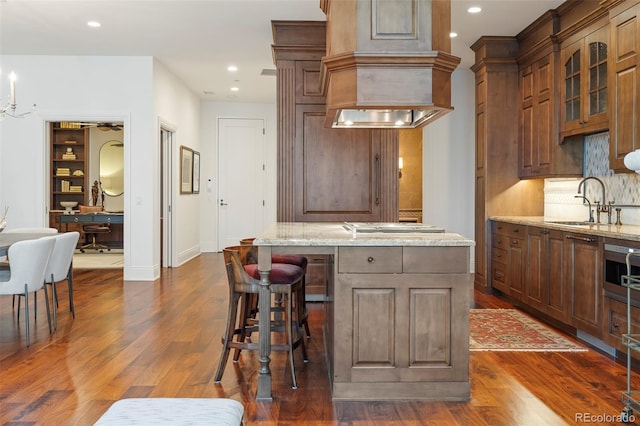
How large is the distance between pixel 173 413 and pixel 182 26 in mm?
4852

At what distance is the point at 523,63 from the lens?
574 centimetres

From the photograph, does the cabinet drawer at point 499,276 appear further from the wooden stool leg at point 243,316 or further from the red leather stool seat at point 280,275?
the wooden stool leg at point 243,316

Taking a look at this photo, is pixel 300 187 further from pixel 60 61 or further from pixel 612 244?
pixel 60 61

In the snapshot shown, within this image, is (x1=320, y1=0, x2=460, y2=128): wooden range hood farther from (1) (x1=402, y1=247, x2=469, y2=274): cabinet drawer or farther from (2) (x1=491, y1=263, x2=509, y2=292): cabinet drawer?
(2) (x1=491, y1=263, x2=509, y2=292): cabinet drawer

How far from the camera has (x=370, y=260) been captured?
2770mm

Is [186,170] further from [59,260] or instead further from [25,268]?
[25,268]

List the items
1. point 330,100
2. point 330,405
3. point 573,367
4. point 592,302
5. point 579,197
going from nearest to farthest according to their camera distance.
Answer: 1. point 330,405
2. point 330,100
3. point 573,367
4. point 592,302
5. point 579,197

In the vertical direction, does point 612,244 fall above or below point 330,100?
below

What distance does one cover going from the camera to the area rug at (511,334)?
12.5 ft

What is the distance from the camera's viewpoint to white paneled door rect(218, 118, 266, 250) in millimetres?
9938

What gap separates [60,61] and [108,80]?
65 cm

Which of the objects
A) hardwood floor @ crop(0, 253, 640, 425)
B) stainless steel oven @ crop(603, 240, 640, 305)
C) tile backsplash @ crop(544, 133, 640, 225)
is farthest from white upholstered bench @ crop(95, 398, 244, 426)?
tile backsplash @ crop(544, 133, 640, 225)

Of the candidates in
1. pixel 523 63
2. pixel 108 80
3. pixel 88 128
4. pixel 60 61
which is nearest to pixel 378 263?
pixel 523 63

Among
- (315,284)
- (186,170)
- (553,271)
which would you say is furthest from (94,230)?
(553,271)
